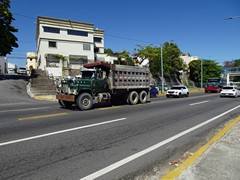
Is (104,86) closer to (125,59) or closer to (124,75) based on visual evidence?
(124,75)

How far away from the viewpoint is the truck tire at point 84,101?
12.2 meters

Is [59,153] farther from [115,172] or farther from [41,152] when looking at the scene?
[115,172]

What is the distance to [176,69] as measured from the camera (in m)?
56.5

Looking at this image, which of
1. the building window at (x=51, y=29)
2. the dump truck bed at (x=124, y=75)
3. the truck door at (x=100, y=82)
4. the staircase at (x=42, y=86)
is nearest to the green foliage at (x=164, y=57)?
the building window at (x=51, y=29)

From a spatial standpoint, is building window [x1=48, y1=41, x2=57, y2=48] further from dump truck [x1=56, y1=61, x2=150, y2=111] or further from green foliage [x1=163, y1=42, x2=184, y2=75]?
green foliage [x1=163, y1=42, x2=184, y2=75]

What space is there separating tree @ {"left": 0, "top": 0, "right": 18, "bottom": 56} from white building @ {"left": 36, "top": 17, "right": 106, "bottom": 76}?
23.3 feet

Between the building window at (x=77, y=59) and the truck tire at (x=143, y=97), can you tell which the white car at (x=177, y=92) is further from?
the building window at (x=77, y=59)

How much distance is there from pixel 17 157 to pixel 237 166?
15.7ft

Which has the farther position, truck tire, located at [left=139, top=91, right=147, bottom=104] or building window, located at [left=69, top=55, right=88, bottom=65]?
building window, located at [left=69, top=55, right=88, bottom=65]

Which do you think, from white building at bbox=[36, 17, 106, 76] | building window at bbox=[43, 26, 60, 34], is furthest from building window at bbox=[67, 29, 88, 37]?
building window at bbox=[43, 26, 60, 34]

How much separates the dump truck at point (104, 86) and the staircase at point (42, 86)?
1106 centimetres

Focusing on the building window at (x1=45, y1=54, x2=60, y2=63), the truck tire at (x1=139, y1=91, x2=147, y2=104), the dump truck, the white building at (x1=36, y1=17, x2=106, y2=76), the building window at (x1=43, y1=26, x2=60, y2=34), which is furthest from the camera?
the building window at (x1=43, y1=26, x2=60, y2=34)

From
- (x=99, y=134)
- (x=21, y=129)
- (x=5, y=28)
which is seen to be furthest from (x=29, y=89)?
(x=99, y=134)

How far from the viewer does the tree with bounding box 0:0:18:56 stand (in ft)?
90.8
